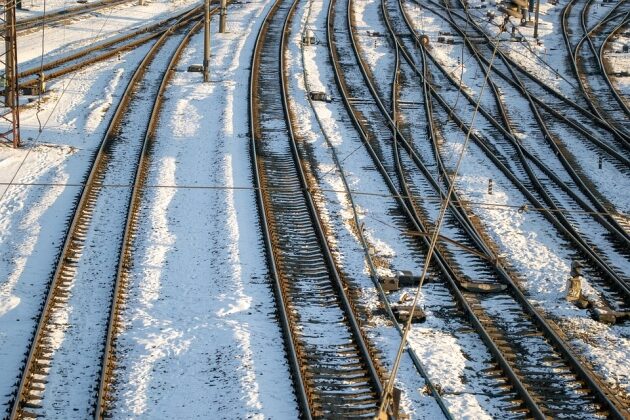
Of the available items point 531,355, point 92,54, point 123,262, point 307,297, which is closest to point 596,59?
point 92,54

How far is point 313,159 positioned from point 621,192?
19.5 feet

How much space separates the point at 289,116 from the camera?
22875 mm

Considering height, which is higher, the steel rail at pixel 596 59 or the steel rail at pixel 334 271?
the steel rail at pixel 596 59

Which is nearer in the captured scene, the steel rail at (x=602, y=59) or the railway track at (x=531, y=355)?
the railway track at (x=531, y=355)

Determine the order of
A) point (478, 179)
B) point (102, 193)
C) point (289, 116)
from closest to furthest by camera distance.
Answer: point (102, 193) < point (478, 179) < point (289, 116)

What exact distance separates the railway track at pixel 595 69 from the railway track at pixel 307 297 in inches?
327

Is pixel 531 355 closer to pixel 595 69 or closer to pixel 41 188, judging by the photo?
pixel 41 188

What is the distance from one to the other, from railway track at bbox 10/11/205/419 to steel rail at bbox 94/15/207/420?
0.06 feet

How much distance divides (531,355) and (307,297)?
3.06m

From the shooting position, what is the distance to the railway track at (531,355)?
10125 millimetres

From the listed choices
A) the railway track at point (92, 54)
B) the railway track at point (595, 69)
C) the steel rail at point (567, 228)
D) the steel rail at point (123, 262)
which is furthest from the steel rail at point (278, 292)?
the railway track at point (595, 69)

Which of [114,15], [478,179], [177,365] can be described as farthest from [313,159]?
[114,15]

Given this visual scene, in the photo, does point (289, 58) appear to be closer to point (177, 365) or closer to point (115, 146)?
point (115, 146)

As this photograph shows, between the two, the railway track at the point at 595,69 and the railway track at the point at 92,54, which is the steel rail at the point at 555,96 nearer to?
the railway track at the point at 595,69
